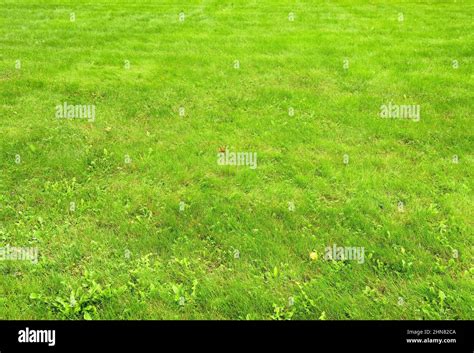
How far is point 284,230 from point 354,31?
1233cm

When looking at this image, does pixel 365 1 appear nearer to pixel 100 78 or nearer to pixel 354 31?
pixel 354 31

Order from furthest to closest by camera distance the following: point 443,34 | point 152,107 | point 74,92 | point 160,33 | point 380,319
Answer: point 160,33, point 443,34, point 74,92, point 152,107, point 380,319

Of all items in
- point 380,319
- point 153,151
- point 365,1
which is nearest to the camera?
point 380,319

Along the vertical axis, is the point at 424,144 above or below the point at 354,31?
below

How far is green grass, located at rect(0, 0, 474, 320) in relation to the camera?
5.43 meters

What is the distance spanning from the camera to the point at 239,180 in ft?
25.6

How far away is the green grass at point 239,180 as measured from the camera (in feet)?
17.8

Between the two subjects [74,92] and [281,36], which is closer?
[74,92]

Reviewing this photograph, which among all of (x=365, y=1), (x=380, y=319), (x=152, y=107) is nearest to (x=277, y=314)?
(x=380, y=319)

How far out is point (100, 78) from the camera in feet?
40.8

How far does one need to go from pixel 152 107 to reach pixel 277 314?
6893 millimetres

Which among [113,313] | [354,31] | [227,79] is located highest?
[354,31]

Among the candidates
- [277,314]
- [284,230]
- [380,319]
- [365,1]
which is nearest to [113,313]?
[277,314]

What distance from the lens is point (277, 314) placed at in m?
5.09
